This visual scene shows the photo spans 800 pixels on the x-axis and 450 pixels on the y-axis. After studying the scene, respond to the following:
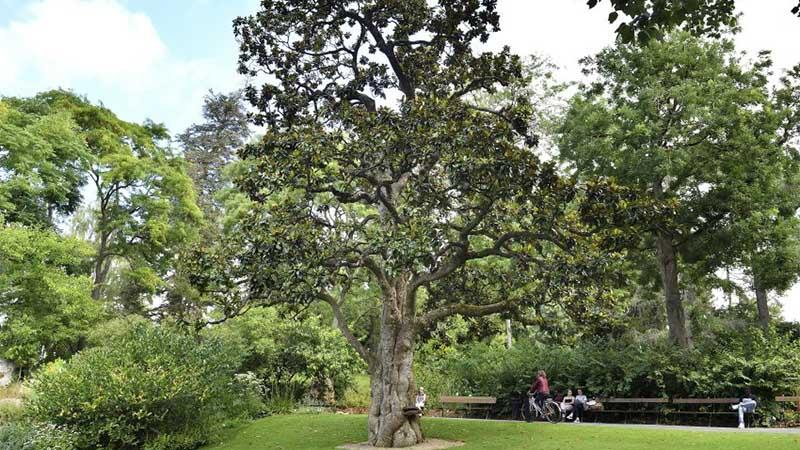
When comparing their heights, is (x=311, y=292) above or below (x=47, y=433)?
above

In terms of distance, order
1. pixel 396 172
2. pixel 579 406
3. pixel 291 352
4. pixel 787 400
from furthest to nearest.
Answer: pixel 291 352
pixel 579 406
pixel 787 400
pixel 396 172

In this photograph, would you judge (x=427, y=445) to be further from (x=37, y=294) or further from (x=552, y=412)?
(x=37, y=294)

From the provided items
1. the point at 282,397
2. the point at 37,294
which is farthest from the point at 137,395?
the point at 37,294

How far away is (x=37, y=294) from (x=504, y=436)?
60.2 ft

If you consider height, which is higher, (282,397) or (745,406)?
(745,406)

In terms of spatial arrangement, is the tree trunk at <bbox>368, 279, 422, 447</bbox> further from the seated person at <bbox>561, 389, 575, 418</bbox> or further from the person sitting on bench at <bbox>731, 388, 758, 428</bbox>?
the person sitting on bench at <bbox>731, 388, 758, 428</bbox>

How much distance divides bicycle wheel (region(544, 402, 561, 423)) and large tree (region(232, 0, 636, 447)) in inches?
135

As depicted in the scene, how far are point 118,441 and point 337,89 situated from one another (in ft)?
31.8

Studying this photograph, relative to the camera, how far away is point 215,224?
1496 inches

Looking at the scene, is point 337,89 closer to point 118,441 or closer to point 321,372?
point 118,441

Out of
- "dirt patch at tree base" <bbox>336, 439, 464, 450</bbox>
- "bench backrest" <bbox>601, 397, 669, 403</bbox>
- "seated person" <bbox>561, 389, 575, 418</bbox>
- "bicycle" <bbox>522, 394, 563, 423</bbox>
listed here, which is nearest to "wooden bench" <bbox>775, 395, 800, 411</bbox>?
"bench backrest" <bbox>601, 397, 669, 403</bbox>

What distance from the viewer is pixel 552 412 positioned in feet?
54.7

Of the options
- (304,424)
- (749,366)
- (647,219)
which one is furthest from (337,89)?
(749,366)

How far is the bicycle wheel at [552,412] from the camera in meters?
16.7
